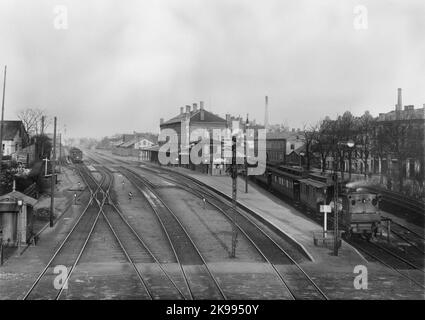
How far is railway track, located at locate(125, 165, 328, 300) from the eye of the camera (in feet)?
55.4

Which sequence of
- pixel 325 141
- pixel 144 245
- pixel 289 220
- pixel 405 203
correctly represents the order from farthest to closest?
pixel 325 141, pixel 405 203, pixel 289 220, pixel 144 245

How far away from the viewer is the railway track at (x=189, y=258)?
16.7 meters

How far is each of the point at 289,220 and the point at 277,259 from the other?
979 centimetres

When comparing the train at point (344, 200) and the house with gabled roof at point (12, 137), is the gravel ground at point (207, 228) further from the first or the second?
the house with gabled roof at point (12, 137)

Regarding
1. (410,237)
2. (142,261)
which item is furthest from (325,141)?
(142,261)

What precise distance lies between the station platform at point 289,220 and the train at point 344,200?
1.21 meters

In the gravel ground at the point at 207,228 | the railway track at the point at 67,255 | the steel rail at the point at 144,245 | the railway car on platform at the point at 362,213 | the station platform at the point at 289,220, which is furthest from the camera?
the railway car on platform at the point at 362,213

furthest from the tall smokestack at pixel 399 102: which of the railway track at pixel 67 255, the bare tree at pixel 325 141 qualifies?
the railway track at pixel 67 255

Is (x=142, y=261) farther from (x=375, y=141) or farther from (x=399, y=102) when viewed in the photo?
(x=399, y=102)

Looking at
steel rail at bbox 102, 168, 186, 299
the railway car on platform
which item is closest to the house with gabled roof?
steel rail at bbox 102, 168, 186, 299

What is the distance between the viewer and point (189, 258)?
21.9 m

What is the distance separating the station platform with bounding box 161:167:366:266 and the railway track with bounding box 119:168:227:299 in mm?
5238

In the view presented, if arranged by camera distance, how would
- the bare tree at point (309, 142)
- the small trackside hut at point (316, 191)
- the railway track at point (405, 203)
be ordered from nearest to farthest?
the small trackside hut at point (316, 191)
the railway track at point (405, 203)
the bare tree at point (309, 142)
